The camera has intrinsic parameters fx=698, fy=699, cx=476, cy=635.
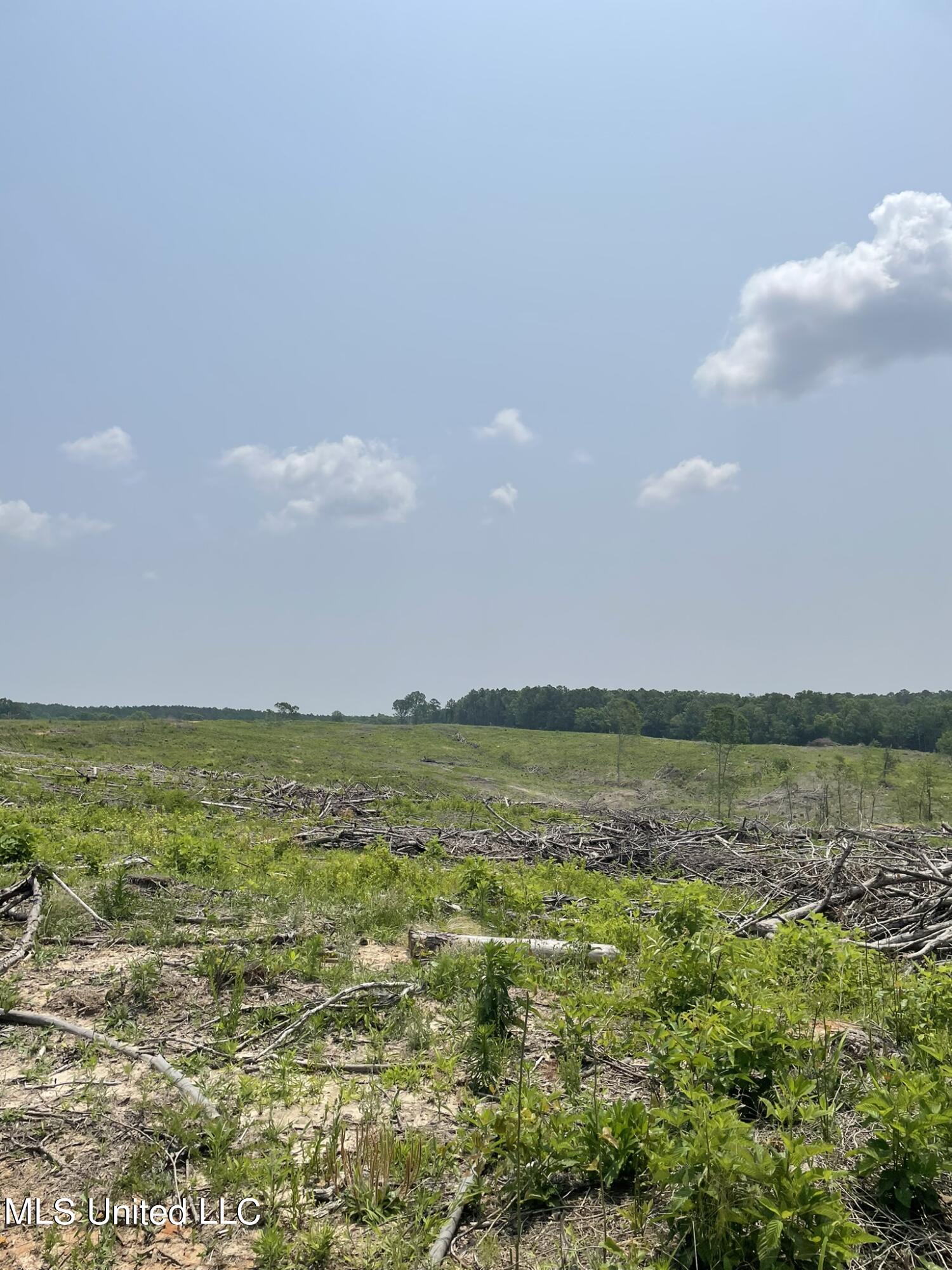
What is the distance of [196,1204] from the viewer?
3.87m

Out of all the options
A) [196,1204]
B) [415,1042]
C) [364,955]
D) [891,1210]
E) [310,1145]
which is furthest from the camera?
[364,955]

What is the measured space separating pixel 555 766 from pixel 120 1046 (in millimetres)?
60499

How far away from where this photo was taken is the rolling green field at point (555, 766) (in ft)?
122

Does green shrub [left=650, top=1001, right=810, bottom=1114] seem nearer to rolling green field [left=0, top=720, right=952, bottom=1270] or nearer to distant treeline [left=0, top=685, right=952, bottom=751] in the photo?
rolling green field [left=0, top=720, right=952, bottom=1270]

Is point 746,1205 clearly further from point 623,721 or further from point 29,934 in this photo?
point 623,721

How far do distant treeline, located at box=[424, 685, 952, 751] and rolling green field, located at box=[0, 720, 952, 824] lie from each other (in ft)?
A: 40.9

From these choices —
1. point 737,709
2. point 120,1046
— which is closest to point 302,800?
point 120,1046

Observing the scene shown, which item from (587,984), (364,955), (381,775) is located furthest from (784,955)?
A: (381,775)

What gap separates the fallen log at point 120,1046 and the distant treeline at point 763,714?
2759 inches

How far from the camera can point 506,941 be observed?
27.0 ft

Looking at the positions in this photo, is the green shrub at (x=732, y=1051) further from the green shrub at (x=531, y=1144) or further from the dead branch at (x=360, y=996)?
the dead branch at (x=360, y=996)

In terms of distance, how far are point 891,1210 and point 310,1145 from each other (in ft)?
10.5

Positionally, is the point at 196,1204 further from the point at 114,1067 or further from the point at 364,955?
the point at 364,955

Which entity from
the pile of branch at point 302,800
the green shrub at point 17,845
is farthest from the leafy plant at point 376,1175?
the pile of branch at point 302,800
